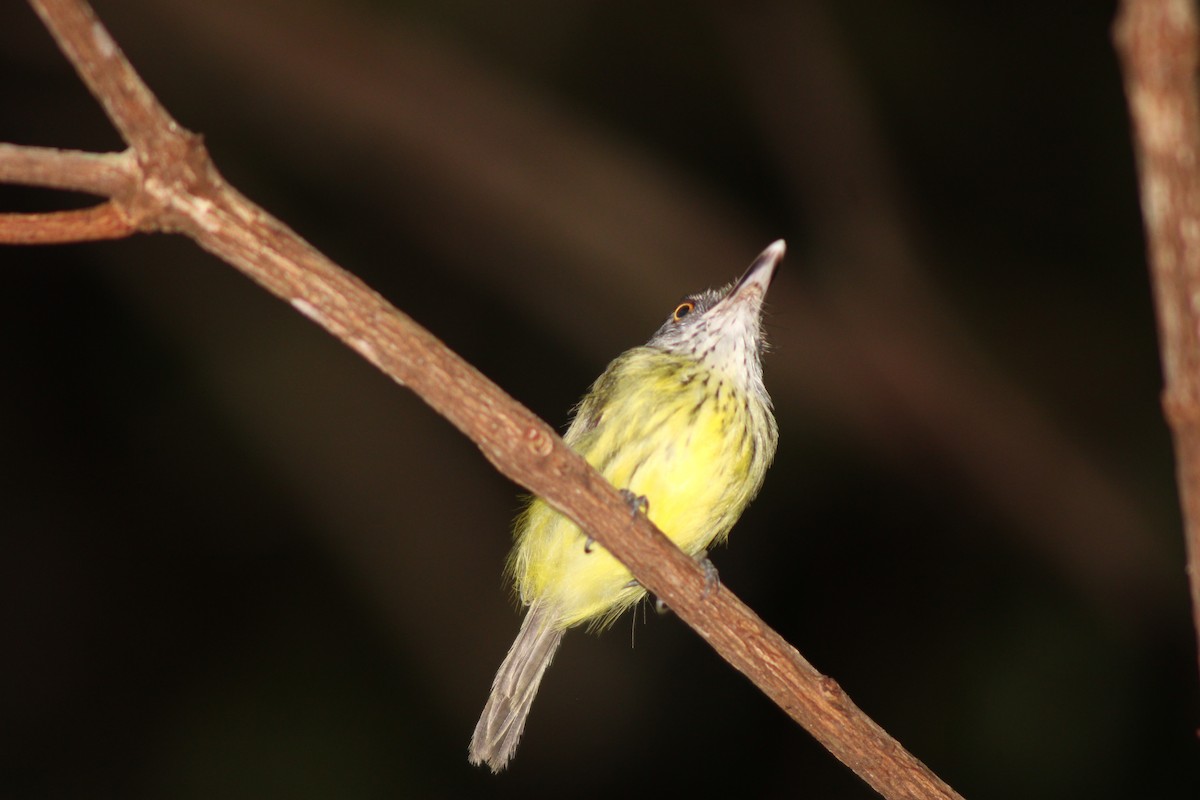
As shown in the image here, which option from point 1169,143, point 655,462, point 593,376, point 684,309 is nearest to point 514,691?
point 655,462

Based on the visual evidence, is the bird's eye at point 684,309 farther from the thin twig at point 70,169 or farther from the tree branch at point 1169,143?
the tree branch at point 1169,143

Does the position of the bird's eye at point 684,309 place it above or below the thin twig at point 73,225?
above

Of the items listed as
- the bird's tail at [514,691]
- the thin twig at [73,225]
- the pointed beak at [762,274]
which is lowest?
the bird's tail at [514,691]

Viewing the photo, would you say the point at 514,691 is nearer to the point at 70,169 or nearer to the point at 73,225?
the point at 73,225

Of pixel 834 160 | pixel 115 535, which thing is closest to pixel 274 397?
pixel 115 535

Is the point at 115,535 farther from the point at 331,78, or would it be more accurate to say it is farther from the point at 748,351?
the point at 748,351

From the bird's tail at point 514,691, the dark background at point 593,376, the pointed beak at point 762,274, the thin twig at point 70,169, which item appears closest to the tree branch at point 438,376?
the thin twig at point 70,169

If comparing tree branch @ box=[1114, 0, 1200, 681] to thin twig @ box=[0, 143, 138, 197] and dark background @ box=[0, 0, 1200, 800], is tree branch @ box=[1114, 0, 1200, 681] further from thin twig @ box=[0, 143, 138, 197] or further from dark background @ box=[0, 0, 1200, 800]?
dark background @ box=[0, 0, 1200, 800]
